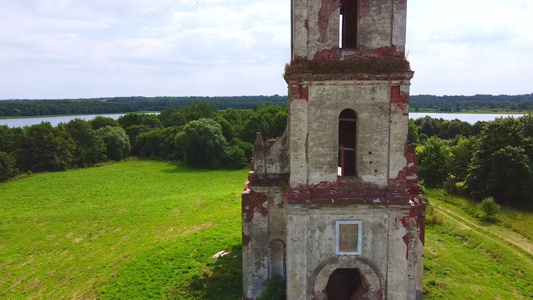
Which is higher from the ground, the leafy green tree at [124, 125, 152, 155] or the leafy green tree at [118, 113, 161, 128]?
the leafy green tree at [118, 113, 161, 128]

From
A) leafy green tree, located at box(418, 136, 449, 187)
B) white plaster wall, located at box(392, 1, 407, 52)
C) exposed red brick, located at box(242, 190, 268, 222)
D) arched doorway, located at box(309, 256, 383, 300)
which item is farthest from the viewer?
leafy green tree, located at box(418, 136, 449, 187)

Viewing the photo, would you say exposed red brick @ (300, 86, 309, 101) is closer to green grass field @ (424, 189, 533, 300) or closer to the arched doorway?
the arched doorway

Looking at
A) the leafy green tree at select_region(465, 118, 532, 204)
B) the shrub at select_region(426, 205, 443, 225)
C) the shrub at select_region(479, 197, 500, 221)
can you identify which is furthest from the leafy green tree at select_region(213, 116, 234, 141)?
the shrub at select_region(479, 197, 500, 221)

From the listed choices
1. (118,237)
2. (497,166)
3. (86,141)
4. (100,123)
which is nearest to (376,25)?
(118,237)

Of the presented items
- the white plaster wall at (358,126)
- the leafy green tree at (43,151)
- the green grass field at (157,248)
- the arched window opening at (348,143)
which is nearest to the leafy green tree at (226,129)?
the green grass field at (157,248)

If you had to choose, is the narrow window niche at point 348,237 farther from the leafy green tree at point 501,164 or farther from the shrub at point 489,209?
the leafy green tree at point 501,164

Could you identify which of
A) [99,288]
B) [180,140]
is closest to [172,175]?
[180,140]

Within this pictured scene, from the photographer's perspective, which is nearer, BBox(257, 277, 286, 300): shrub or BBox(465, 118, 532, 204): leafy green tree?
BBox(257, 277, 286, 300): shrub

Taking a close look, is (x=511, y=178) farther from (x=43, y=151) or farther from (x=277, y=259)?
(x=43, y=151)
